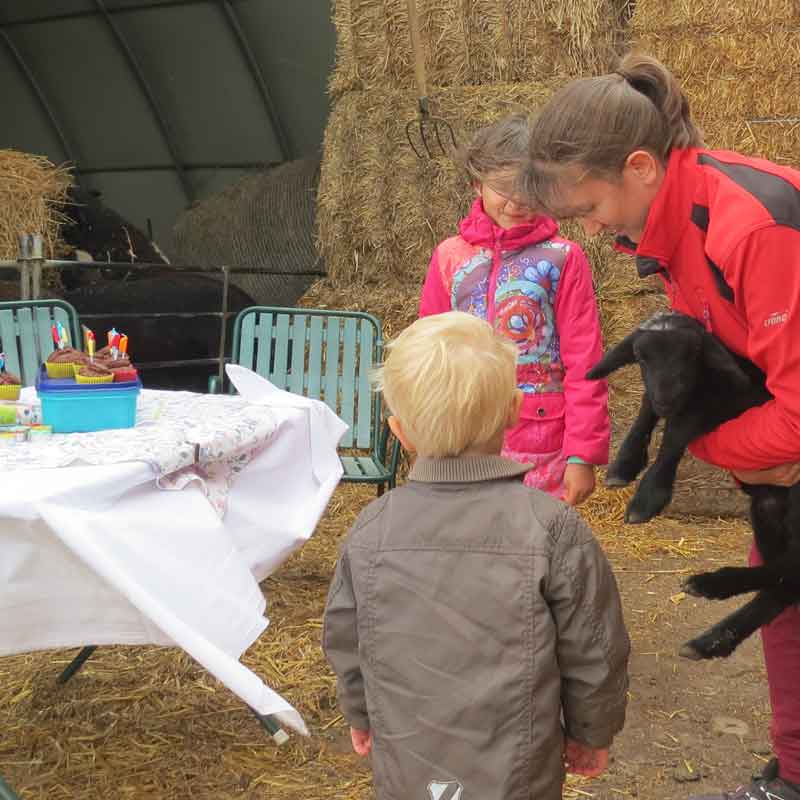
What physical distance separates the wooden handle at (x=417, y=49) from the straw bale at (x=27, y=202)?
3.18m

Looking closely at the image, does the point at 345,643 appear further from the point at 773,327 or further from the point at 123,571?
the point at 773,327

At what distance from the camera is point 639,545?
16.7 feet

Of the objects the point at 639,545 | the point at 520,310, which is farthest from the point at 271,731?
the point at 639,545

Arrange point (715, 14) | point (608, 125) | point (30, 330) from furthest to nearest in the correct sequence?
point (715, 14) → point (30, 330) → point (608, 125)

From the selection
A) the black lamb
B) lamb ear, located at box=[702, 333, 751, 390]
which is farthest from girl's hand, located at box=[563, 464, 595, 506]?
lamb ear, located at box=[702, 333, 751, 390]

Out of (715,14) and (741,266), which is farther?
(715,14)

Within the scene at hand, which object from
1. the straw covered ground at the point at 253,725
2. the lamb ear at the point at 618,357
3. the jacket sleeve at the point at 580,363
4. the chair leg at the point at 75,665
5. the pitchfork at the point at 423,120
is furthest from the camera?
the pitchfork at the point at 423,120

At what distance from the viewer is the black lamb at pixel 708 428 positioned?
2.05 metres

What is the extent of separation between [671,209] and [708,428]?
0.42 m

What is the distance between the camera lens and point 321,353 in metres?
4.86

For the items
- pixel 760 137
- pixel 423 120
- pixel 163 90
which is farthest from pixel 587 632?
pixel 163 90

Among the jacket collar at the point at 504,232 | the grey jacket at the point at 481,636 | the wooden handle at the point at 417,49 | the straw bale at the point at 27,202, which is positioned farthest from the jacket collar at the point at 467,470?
the straw bale at the point at 27,202

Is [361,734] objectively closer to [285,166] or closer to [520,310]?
[520,310]

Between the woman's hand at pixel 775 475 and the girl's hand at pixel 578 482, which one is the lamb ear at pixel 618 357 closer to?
the woman's hand at pixel 775 475
